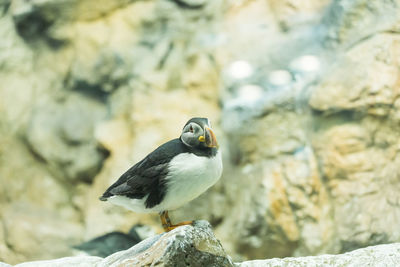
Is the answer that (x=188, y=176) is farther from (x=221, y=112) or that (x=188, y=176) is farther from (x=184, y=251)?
(x=221, y=112)

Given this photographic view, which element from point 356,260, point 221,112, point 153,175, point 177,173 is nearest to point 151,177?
point 153,175

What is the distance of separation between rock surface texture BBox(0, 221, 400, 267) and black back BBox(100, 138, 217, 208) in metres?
0.25

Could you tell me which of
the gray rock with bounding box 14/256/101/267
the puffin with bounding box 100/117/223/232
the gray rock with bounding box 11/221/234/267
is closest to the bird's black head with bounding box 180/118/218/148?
the puffin with bounding box 100/117/223/232

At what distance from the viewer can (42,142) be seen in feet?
21.8

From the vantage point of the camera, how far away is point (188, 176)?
2.95 meters

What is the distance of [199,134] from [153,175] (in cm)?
37

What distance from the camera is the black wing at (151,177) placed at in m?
3.08

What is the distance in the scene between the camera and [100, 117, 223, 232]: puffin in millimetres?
2963

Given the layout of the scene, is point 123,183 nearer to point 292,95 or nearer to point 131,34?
point 292,95

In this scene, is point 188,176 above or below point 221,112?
above

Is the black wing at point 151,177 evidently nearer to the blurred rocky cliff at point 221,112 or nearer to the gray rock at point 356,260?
the gray rock at point 356,260

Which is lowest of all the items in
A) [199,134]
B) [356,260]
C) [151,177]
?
[356,260]

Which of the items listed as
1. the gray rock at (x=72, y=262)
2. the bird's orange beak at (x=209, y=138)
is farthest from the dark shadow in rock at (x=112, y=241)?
the bird's orange beak at (x=209, y=138)

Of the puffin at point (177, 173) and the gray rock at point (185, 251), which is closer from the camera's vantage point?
the gray rock at point (185, 251)
